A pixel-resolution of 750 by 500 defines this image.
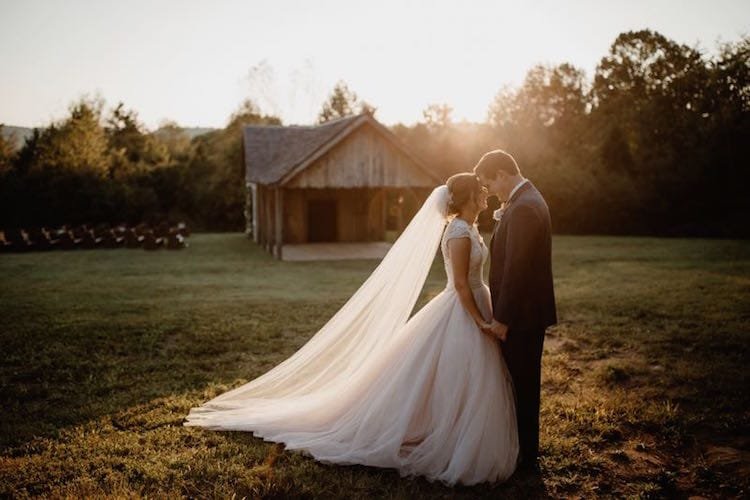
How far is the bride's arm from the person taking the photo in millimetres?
4504

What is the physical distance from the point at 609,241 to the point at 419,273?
21445 mm

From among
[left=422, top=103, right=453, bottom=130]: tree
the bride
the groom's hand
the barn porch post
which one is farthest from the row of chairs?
the groom's hand

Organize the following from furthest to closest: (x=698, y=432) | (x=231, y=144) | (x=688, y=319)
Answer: (x=231, y=144)
(x=688, y=319)
(x=698, y=432)

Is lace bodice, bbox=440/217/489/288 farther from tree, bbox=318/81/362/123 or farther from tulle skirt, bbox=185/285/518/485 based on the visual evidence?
→ tree, bbox=318/81/362/123

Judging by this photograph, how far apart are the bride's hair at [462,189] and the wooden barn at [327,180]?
595 inches

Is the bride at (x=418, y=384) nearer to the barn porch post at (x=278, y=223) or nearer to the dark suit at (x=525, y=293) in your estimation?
the dark suit at (x=525, y=293)

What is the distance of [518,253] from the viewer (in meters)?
4.28

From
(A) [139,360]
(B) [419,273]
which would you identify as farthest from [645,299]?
(A) [139,360]

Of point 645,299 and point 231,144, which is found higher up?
point 231,144

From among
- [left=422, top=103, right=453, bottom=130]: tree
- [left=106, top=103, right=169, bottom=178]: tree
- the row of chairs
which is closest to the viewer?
the row of chairs

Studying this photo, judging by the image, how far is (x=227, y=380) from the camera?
6.54 meters

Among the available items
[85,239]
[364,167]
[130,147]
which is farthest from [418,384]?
[130,147]

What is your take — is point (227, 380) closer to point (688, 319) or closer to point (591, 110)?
point (688, 319)

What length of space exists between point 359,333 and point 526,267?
182 centimetres
